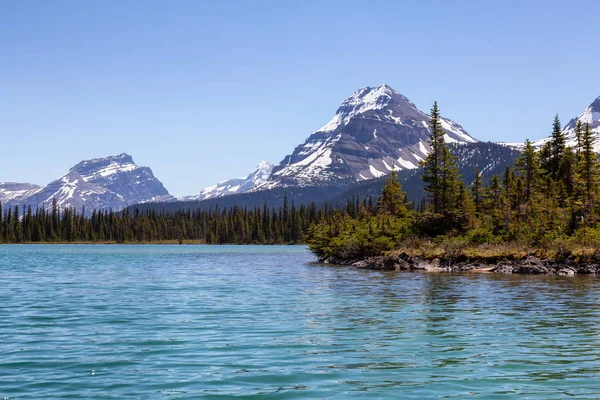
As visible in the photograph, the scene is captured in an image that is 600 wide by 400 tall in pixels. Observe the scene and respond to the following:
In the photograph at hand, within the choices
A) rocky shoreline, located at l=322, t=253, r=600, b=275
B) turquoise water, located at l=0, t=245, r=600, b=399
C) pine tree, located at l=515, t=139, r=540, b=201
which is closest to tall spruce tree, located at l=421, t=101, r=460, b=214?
pine tree, located at l=515, t=139, r=540, b=201

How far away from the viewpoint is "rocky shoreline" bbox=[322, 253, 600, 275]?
53662mm

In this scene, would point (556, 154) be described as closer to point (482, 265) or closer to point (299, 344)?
point (482, 265)

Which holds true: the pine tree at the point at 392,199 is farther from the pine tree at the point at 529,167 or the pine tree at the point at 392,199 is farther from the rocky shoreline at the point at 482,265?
the rocky shoreline at the point at 482,265

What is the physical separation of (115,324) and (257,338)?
615 centimetres

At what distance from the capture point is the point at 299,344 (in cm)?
1862

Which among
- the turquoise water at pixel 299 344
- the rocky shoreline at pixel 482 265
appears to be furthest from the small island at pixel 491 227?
the turquoise water at pixel 299 344

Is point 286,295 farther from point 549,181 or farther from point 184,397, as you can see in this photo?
point 549,181

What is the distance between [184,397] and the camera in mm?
12328

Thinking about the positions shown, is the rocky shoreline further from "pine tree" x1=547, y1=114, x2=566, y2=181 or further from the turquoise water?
"pine tree" x1=547, y1=114, x2=566, y2=181

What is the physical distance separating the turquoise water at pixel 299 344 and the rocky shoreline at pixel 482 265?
18.4 meters

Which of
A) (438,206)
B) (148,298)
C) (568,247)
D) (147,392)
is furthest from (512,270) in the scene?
(147,392)

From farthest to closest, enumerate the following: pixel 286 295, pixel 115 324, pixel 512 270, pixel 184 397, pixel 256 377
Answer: pixel 512 270, pixel 286 295, pixel 115 324, pixel 256 377, pixel 184 397

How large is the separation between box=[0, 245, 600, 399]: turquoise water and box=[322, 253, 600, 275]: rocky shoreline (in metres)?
18.4

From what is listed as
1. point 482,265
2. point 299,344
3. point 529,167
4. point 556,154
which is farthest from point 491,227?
Result: point 299,344
